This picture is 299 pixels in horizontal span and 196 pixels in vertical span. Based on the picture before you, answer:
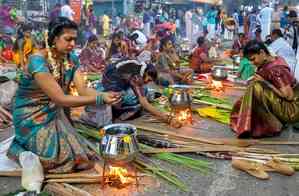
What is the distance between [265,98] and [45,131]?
2.61 meters

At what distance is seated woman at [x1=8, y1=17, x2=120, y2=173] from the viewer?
12.2ft

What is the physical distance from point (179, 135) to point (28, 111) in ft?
6.03

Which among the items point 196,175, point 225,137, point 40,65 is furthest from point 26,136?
point 225,137

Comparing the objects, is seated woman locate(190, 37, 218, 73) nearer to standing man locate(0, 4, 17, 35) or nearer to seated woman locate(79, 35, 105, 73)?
seated woman locate(79, 35, 105, 73)

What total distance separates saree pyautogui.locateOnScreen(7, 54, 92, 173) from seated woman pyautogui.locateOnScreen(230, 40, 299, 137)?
208 cm

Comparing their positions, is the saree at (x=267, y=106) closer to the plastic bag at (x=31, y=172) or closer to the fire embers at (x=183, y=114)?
the fire embers at (x=183, y=114)

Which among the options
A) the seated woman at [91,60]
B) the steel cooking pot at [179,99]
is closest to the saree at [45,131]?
the steel cooking pot at [179,99]

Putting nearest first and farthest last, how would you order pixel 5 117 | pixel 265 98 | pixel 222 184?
pixel 222 184
pixel 265 98
pixel 5 117

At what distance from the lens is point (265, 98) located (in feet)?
16.5

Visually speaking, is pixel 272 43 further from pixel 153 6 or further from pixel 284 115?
pixel 153 6

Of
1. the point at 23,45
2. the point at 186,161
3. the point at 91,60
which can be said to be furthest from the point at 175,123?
the point at 91,60

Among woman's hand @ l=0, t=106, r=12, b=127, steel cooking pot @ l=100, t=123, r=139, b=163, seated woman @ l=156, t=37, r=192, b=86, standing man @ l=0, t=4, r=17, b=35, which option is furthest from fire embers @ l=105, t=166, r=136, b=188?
standing man @ l=0, t=4, r=17, b=35

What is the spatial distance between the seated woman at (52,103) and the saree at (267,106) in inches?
77.3

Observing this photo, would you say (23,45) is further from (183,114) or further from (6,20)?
(6,20)
